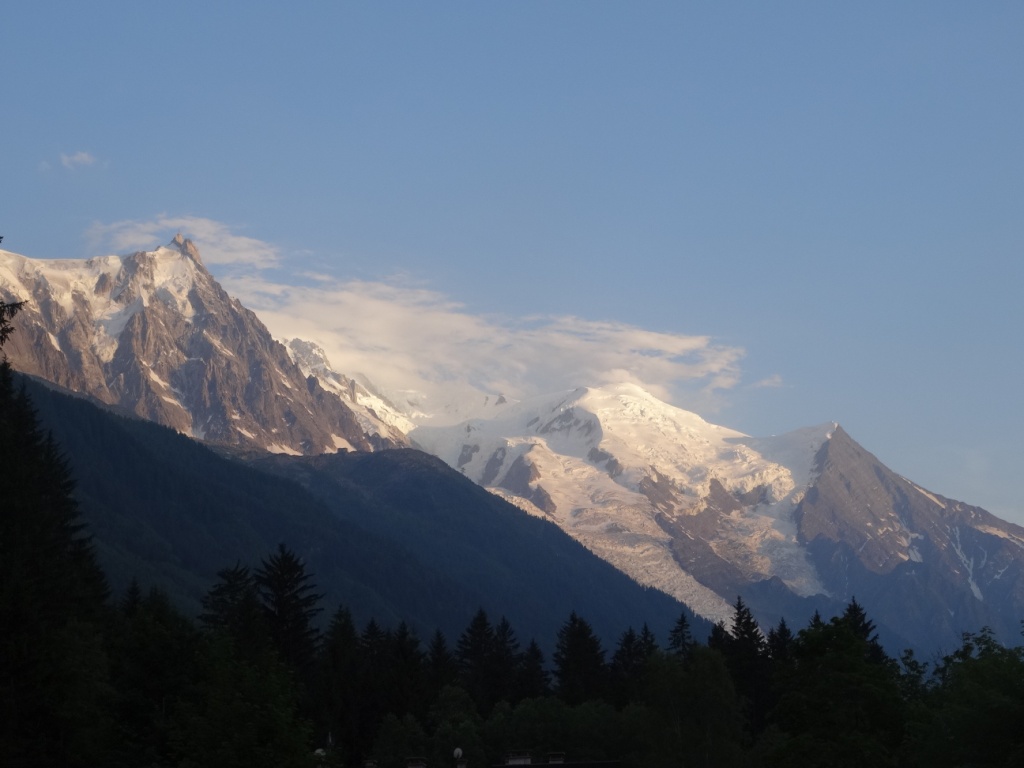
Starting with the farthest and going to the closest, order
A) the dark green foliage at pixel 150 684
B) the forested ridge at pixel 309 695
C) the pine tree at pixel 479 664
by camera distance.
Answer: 1. the pine tree at pixel 479 664
2. the dark green foliage at pixel 150 684
3. the forested ridge at pixel 309 695

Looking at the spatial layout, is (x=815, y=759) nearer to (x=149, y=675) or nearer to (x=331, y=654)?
(x=149, y=675)

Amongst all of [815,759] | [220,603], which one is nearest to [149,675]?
[815,759]

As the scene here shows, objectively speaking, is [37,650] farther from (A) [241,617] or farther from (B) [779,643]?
(B) [779,643]

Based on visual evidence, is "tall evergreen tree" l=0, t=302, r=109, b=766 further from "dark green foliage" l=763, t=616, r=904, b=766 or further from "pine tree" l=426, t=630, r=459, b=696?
"pine tree" l=426, t=630, r=459, b=696

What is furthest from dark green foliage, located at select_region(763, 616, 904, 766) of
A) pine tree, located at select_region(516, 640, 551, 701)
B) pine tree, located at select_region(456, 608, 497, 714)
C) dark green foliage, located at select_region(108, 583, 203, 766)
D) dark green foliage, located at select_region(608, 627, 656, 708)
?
pine tree, located at select_region(516, 640, 551, 701)

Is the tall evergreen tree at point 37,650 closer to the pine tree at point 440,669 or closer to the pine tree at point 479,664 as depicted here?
the pine tree at point 440,669

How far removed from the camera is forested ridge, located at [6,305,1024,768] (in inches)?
2479

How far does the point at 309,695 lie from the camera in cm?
12219

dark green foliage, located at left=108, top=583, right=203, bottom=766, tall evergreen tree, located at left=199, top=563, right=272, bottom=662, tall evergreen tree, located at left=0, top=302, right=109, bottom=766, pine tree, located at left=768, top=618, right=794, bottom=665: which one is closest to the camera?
tall evergreen tree, located at left=0, top=302, right=109, bottom=766

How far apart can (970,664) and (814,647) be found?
1322cm

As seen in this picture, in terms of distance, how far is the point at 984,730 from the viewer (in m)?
68.4

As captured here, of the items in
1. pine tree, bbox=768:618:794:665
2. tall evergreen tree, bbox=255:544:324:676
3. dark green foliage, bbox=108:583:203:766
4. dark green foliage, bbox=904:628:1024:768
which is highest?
pine tree, bbox=768:618:794:665

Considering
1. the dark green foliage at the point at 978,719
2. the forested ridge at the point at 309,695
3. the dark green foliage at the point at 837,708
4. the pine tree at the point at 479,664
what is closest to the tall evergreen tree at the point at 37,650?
the forested ridge at the point at 309,695

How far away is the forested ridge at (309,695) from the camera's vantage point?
2479 inches
